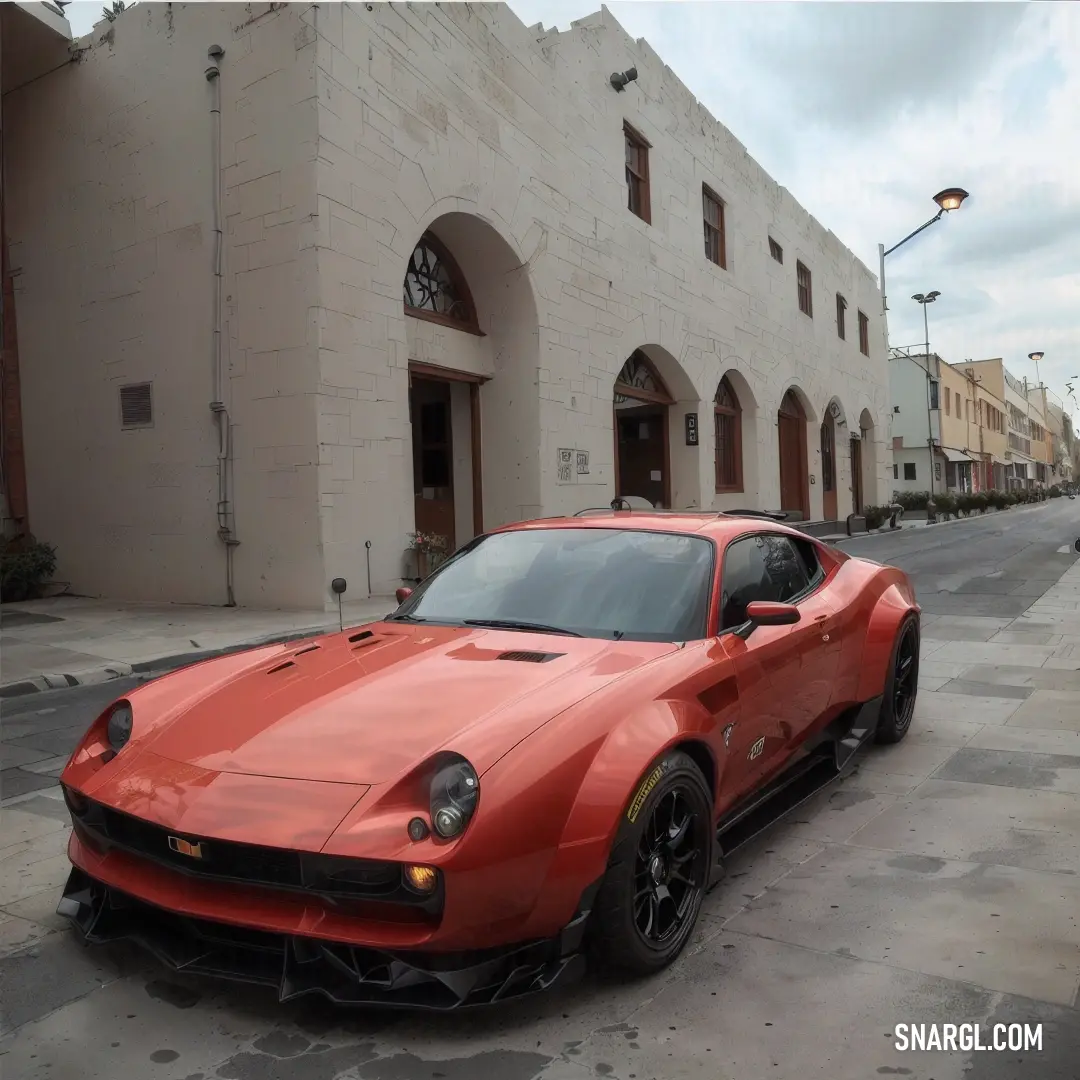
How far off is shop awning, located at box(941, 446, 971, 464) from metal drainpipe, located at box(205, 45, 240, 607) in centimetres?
4829

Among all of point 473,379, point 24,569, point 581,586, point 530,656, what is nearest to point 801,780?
point 581,586

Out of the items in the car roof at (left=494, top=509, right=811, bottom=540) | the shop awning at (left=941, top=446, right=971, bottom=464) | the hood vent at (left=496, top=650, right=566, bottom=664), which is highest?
the shop awning at (left=941, top=446, right=971, bottom=464)

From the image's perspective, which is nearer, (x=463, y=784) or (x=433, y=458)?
(x=463, y=784)

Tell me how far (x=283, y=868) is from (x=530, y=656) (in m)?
1.09

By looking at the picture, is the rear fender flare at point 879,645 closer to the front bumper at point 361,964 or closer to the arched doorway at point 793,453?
the front bumper at point 361,964

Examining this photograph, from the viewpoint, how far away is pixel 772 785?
362cm

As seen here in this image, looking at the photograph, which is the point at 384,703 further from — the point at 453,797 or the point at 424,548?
the point at 424,548

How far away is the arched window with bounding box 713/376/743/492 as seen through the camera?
22000 millimetres

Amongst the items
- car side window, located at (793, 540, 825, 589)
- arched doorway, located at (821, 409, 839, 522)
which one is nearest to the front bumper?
car side window, located at (793, 540, 825, 589)

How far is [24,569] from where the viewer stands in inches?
489

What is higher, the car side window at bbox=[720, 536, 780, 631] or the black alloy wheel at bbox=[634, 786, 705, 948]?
the car side window at bbox=[720, 536, 780, 631]

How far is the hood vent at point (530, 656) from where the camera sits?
3021 mm

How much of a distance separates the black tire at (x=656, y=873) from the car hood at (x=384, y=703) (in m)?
0.35

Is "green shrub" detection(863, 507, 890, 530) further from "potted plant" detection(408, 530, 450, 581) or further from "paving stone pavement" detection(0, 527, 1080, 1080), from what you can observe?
"paving stone pavement" detection(0, 527, 1080, 1080)
